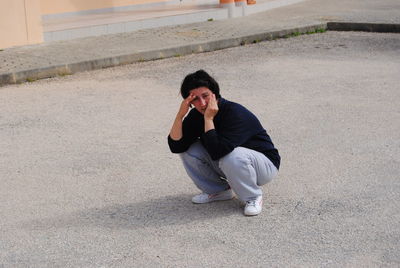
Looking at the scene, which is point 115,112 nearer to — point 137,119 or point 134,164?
point 137,119

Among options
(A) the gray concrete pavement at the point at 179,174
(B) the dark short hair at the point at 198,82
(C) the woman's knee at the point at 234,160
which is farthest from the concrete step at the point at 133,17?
(C) the woman's knee at the point at 234,160

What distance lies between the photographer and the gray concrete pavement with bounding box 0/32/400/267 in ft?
16.4

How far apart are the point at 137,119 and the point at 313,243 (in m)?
3.69

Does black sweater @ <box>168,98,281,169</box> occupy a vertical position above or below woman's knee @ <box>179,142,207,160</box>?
above

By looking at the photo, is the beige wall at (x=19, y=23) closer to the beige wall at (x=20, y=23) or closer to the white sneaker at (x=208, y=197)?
the beige wall at (x=20, y=23)

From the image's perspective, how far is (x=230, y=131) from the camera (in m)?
5.48

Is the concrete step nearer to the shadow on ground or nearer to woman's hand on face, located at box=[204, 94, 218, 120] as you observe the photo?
the shadow on ground

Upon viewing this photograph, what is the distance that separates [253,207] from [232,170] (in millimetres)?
319

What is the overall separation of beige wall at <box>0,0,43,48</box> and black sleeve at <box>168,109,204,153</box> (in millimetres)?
7260

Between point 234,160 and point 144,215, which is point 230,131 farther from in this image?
point 144,215

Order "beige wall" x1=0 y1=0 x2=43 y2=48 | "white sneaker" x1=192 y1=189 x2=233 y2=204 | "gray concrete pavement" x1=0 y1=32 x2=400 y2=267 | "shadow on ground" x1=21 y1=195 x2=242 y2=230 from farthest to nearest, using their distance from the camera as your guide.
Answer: "beige wall" x1=0 y1=0 x2=43 y2=48, "white sneaker" x1=192 y1=189 x2=233 y2=204, "shadow on ground" x1=21 y1=195 x2=242 y2=230, "gray concrete pavement" x1=0 y1=32 x2=400 y2=267

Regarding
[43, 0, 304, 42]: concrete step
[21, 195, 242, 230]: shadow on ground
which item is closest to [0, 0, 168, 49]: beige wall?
[43, 0, 304, 42]: concrete step

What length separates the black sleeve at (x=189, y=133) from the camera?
5.55 metres

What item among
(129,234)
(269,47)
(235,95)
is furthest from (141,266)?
(269,47)
